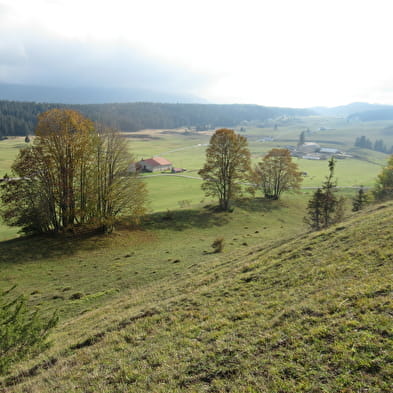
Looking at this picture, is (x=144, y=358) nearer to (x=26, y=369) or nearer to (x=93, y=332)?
(x=93, y=332)

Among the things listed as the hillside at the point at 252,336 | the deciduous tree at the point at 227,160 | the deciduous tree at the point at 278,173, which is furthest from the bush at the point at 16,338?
the deciduous tree at the point at 278,173

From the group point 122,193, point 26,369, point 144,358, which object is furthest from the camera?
point 122,193

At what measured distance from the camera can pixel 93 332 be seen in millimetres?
11734

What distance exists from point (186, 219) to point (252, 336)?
3116 cm

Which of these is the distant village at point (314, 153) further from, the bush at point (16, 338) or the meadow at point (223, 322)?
the bush at point (16, 338)

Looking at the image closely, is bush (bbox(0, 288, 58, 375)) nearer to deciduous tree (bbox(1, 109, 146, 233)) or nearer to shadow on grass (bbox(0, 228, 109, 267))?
shadow on grass (bbox(0, 228, 109, 267))

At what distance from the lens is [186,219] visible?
39.5 m

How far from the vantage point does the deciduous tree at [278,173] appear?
176 ft

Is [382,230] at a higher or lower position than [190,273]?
higher

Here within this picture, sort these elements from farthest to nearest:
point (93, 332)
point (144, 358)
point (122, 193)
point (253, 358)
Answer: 1. point (122, 193)
2. point (93, 332)
3. point (144, 358)
4. point (253, 358)

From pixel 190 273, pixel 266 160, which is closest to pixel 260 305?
pixel 190 273

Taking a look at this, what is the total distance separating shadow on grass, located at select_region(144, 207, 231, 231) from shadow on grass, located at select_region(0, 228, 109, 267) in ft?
27.9

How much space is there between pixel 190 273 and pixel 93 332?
8858mm

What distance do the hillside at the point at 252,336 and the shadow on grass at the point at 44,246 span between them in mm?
13923
